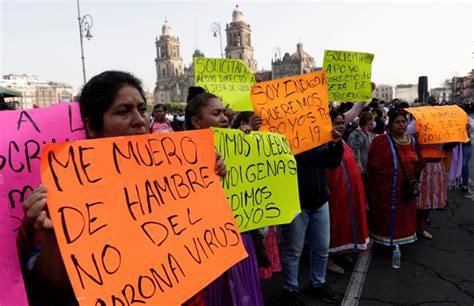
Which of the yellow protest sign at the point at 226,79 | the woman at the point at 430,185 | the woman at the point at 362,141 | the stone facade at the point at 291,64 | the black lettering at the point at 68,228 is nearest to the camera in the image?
the black lettering at the point at 68,228

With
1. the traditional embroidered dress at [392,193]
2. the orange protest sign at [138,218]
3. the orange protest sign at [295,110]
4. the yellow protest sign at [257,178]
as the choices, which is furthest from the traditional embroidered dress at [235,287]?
the traditional embroidered dress at [392,193]

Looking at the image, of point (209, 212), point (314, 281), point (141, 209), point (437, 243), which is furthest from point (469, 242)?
point (141, 209)

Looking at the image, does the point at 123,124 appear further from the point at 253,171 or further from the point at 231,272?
the point at 231,272

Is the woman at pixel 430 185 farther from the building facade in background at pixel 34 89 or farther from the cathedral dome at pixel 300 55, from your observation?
the building facade in background at pixel 34 89

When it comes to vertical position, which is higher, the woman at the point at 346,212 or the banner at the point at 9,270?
the banner at the point at 9,270

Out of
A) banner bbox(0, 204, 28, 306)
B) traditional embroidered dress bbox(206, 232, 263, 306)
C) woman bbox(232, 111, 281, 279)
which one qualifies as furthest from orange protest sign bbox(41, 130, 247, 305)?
woman bbox(232, 111, 281, 279)

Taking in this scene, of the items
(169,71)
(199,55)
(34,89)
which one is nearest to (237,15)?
(199,55)

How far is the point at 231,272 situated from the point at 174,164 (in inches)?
35.2

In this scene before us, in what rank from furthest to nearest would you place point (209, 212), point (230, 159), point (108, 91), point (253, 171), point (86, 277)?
point (253, 171) → point (230, 159) → point (209, 212) → point (108, 91) → point (86, 277)

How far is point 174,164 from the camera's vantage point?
160 cm

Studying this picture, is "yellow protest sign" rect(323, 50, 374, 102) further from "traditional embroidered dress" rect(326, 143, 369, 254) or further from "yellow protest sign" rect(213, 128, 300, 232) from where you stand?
"yellow protest sign" rect(213, 128, 300, 232)

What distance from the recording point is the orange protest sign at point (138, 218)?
1188mm

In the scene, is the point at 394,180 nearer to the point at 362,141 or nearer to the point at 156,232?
the point at 362,141

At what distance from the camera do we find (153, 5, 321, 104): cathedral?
354 ft
